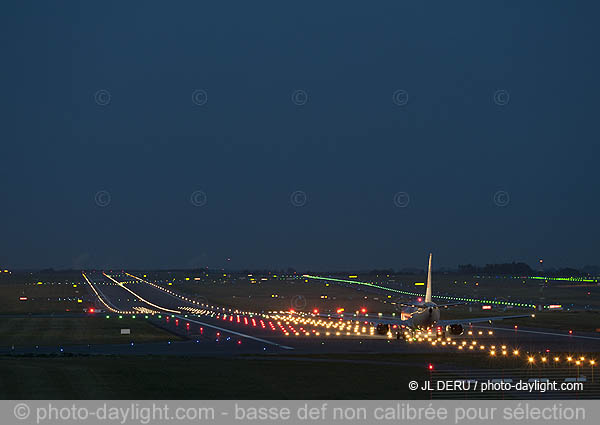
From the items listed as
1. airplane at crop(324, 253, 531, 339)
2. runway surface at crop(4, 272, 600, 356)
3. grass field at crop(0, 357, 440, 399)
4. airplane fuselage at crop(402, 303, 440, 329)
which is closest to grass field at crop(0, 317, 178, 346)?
runway surface at crop(4, 272, 600, 356)

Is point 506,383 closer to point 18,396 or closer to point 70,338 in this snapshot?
point 18,396

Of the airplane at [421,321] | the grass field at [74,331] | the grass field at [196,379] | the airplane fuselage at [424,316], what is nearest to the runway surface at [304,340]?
the airplane at [421,321]

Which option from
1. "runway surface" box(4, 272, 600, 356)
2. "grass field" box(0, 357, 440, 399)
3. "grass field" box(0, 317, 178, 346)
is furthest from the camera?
"grass field" box(0, 317, 178, 346)

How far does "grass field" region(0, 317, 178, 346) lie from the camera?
7919 cm

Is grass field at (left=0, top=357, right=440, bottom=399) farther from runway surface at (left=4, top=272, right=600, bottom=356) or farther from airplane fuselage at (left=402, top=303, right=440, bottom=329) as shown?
airplane fuselage at (left=402, top=303, right=440, bottom=329)

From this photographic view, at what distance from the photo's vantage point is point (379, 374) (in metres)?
50.2

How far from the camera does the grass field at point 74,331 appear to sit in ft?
260

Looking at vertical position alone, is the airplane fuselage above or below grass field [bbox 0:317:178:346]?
above

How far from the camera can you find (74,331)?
89562mm

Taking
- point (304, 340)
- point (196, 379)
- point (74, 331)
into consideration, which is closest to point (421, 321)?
point (304, 340)

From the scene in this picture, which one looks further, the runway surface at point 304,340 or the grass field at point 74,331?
the grass field at point 74,331

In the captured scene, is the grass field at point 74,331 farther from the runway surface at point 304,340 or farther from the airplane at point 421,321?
A: the airplane at point 421,321

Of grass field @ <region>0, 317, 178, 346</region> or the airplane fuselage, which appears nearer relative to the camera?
the airplane fuselage

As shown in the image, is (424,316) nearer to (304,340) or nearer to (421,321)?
(421,321)
